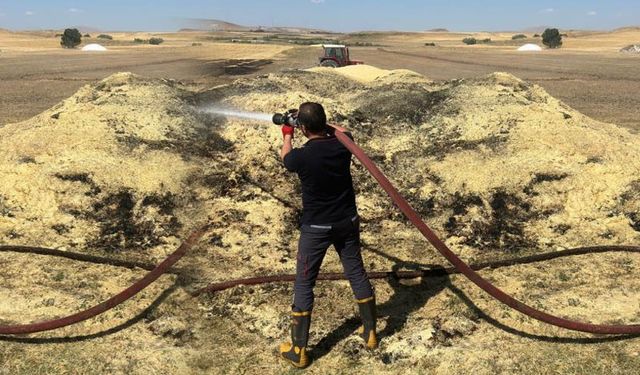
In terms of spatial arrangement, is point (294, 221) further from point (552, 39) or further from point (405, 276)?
point (552, 39)

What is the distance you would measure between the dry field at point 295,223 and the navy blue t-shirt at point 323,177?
1315mm

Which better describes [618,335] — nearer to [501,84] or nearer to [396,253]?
[396,253]

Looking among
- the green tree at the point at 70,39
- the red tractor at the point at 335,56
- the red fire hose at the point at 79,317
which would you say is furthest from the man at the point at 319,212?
the green tree at the point at 70,39

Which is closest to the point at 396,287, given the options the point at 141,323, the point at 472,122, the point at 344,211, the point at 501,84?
the point at 344,211

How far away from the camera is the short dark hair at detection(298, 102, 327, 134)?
353 cm

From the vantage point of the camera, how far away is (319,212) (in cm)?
370

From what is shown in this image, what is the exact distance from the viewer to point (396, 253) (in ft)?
20.0

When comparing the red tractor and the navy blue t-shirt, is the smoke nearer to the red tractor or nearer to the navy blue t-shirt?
the navy blue t-shirt

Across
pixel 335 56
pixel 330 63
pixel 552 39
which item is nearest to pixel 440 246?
pixel 330 63

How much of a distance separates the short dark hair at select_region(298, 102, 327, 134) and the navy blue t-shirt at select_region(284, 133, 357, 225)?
122 millimetres

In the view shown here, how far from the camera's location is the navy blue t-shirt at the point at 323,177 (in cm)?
359

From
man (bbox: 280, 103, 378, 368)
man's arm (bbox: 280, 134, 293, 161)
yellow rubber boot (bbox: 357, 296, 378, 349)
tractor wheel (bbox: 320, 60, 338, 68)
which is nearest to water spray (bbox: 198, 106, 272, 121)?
man's arm (bbox: 280, 134, 293, 161)

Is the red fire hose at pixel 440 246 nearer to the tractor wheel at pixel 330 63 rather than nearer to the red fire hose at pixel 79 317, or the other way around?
the red fire hose at pixel 79 317

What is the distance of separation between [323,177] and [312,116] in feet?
1.53
